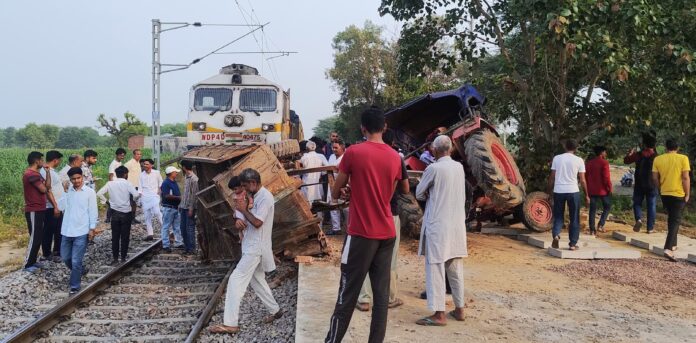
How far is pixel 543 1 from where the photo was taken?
8359 millimetres

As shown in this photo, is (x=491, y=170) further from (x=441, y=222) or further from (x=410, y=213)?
(x=441, y=222)

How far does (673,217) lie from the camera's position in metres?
7.94

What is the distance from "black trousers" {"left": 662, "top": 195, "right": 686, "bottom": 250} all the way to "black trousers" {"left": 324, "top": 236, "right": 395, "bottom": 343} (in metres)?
5.89

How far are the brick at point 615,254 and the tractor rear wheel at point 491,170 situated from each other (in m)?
1.35

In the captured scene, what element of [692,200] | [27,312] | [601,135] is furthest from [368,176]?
[692,200]

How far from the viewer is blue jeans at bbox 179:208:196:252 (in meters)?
8.99

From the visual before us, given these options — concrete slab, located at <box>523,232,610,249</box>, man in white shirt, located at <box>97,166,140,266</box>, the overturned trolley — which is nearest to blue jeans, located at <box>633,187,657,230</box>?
concrete slab, located at <box>523,232,610,249</box>

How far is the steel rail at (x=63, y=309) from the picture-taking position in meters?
5.21

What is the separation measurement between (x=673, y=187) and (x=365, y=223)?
20.3 ft

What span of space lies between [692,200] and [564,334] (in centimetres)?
1320

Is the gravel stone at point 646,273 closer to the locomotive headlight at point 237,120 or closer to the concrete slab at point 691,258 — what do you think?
the concrete slab at point 691,258

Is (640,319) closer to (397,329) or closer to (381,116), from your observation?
(397,329)

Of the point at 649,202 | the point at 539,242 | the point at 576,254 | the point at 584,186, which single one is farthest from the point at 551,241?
the point at 649,202

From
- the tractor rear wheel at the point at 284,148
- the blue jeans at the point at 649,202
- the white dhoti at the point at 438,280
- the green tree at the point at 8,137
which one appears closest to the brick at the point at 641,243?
the blue jeans at the point at 649,202
